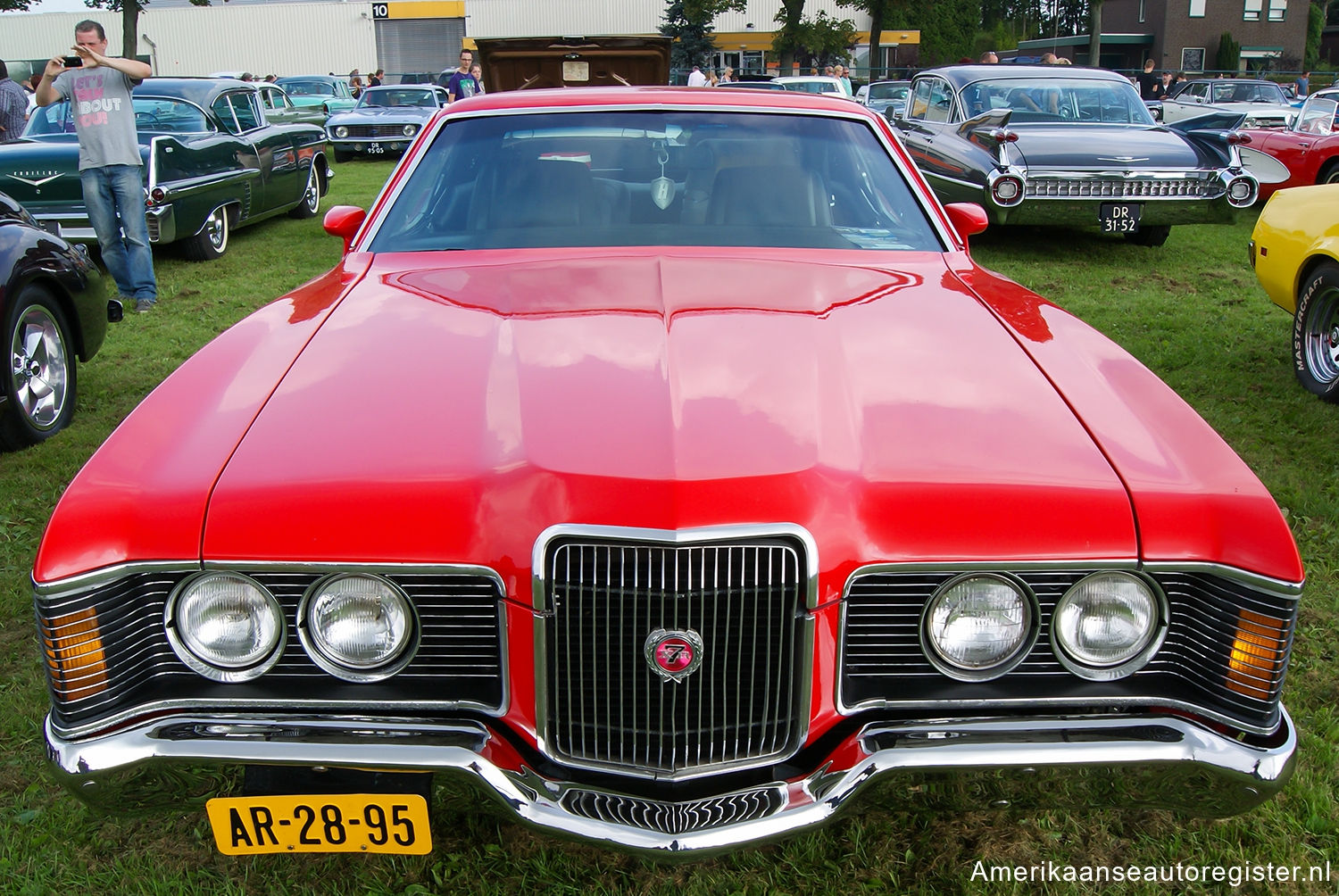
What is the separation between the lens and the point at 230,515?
5.40ft

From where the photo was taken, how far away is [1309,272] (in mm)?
5070

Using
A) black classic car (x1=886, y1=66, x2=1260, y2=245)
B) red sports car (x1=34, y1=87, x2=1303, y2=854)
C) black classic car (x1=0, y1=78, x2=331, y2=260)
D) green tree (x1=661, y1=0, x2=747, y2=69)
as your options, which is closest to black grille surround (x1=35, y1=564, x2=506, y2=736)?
red sports car (x1=34, y1=87, x2=1303, y2=854)

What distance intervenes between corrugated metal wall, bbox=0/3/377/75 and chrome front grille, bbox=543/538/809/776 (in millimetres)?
54368

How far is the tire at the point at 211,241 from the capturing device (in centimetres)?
837

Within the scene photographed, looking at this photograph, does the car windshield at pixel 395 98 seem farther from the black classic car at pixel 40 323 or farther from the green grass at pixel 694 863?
the green grass at pixel 694 863

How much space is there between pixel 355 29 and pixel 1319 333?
5340 centimetres

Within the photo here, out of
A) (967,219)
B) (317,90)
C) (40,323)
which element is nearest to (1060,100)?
(967,219)

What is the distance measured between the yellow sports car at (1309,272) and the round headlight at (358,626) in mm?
4838

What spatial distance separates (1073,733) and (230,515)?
1398 millimetres

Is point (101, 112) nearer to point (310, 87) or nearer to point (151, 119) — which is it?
point (151, 119)

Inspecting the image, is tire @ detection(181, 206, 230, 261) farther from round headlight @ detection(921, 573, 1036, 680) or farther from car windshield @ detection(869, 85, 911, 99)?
car windshield @ detection(869, 85, 911, 99)

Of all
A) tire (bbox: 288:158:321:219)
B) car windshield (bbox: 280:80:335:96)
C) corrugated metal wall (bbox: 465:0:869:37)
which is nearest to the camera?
tire (bbox: 288:158:321:219)

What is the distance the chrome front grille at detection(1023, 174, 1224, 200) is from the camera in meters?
7.88

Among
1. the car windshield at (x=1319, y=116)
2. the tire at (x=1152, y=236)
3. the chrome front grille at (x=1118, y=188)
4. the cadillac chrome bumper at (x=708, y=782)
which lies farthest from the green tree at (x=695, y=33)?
the cadillac chrome bumper at (x=708, y=782)
